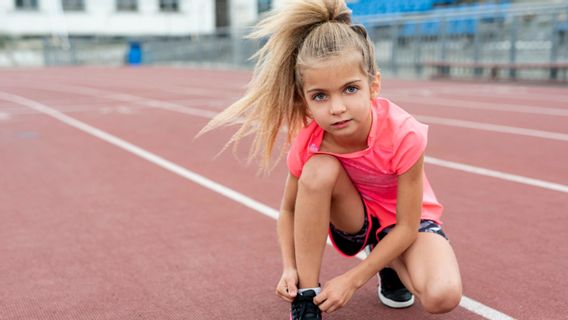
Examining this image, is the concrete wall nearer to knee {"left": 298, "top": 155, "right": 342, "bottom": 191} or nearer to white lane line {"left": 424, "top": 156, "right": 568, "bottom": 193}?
white lane line {"left": 424, "top": 156, "right": 568, "bottom": 193}

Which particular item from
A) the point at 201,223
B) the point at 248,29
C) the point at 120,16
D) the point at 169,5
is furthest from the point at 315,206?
the point at 169,5

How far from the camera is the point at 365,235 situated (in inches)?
109

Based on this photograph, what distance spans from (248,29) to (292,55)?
2569 cm

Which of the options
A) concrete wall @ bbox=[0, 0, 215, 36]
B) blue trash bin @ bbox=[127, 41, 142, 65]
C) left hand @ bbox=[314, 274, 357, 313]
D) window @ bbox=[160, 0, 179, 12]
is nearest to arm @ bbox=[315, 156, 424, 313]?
left hand @ bbox=[314, 274, 357, 313]

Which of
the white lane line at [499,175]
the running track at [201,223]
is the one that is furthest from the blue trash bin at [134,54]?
the white lane line at [499,175]

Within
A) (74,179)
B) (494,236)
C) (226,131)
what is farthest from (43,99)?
(494,236)

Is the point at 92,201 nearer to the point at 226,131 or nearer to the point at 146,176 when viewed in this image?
the point at 146,176

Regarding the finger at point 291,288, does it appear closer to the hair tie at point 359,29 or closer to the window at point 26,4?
the hair tie at point 359,29

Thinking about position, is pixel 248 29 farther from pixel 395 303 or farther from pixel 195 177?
pixel 395 303

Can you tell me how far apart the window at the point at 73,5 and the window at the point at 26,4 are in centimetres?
178

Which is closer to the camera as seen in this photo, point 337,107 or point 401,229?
point 337,107

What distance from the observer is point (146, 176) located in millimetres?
5863

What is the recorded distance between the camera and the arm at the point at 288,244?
2.58m

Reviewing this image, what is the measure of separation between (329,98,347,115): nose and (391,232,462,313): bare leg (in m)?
0.63
